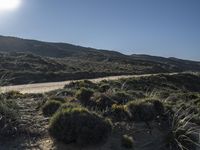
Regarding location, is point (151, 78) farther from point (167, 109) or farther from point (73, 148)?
point (73, 148)

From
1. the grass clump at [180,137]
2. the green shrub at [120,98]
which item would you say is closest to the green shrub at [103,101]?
the green shrub at [120,98]

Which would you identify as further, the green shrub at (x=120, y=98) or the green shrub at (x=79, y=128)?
the green shrub at (x=120, y=98)

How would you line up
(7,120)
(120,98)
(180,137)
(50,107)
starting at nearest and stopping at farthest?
1. (7,120)
2. (180,137)
3. (50,107)
4. (120,98)

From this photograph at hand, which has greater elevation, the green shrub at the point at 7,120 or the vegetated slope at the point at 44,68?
the green shrub at the point at 7,120

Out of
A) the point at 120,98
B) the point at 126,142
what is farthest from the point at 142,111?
the point at 120,98

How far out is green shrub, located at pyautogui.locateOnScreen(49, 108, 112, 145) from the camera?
1017 centimetres

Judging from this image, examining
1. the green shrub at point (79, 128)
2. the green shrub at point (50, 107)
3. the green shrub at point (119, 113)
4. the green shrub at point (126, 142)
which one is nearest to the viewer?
the green shrub at point (79, 128)

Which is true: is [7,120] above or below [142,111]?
below

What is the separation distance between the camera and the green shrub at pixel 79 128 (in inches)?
400

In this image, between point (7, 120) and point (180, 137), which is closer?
point (7, 120)

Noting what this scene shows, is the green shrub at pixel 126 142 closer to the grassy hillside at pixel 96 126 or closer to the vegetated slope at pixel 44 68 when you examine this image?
the grassy hillside at pixel 96 126

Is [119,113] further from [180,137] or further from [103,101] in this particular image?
[180,137]

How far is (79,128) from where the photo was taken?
1016 centimetres

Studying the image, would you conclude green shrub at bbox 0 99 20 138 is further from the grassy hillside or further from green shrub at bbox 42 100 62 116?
green shrub at bbox 42 100 62 116
